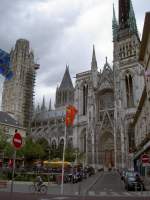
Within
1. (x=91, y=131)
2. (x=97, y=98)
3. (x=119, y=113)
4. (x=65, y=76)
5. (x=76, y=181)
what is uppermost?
(x=65, y=76)

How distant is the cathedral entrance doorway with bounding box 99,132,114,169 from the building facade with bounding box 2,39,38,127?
122 feet

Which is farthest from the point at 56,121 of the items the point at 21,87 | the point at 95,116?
the point at 95,116

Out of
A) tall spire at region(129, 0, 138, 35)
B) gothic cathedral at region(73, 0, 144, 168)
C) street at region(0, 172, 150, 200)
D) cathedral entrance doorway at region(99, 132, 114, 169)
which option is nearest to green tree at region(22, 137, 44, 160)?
gothic cathedral at region(73, 0, 144, 168)

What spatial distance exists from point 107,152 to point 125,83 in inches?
745

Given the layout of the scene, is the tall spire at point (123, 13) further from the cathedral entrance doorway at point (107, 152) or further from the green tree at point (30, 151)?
the green tree at point (30, 151)

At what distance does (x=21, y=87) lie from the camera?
96500mm

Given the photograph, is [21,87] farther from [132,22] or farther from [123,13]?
[132,22]

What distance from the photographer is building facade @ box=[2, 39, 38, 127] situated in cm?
9481

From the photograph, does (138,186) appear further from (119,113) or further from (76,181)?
(119,113)

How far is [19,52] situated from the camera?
330 feet

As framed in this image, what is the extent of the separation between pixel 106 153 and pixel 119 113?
11.0 metres

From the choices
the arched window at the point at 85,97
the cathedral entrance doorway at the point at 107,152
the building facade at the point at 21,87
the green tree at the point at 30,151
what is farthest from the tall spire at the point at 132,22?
the green tree at the point at 30,151

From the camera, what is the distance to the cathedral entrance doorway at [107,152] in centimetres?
6631

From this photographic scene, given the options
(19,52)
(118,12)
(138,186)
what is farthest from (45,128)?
(138,186)
